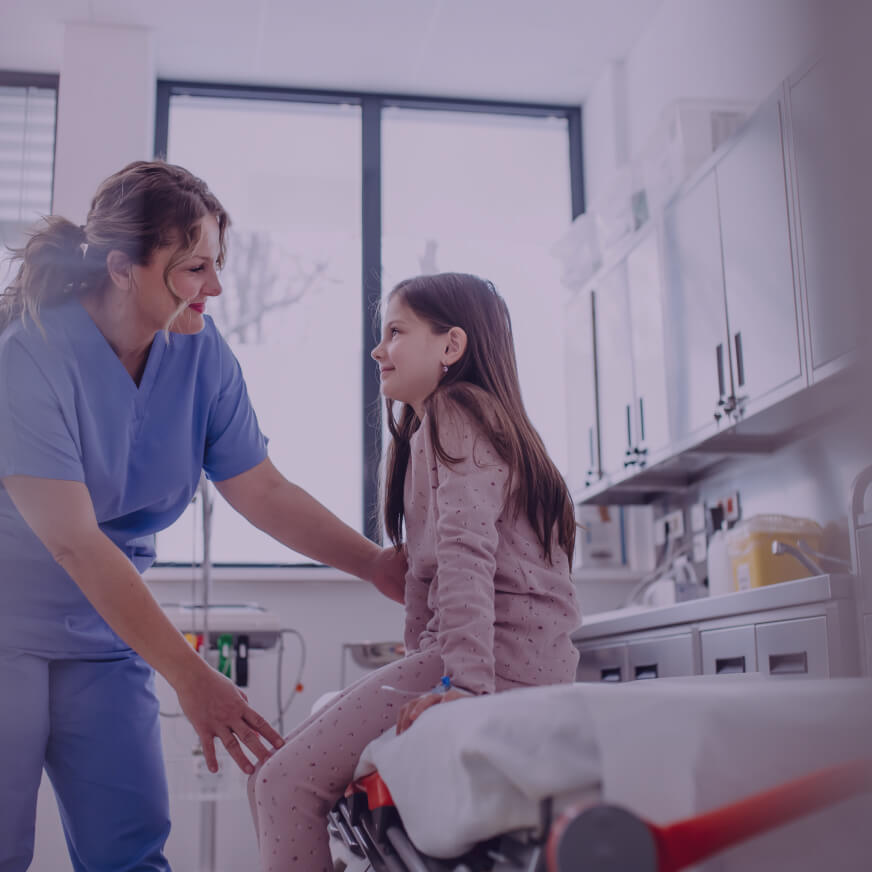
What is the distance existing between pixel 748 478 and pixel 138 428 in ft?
6.69

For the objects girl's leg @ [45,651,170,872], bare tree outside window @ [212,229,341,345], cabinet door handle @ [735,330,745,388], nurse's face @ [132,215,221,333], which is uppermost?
bare tree outside window @ [212,229,341,345]

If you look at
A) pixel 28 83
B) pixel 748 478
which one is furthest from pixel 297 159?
pixel 748 478

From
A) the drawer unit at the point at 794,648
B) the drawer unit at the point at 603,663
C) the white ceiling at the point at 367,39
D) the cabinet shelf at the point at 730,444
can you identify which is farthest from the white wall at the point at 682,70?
the drawer unit at the point at 603,663

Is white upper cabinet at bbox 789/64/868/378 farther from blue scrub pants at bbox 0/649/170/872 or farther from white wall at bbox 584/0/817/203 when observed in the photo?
blue scrub pants at bbox 0/649/170/872

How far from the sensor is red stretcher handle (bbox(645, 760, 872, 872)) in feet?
1.36

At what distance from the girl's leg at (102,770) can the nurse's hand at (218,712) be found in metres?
0.27

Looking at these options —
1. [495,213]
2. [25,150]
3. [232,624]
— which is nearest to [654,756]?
[232,624]

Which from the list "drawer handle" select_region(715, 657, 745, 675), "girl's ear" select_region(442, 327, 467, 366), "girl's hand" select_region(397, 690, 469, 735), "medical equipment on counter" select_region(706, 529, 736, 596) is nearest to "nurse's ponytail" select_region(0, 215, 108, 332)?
"girl's ear" select_region(442, 327, 467, 366)

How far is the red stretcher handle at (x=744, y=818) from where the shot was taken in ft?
1.36

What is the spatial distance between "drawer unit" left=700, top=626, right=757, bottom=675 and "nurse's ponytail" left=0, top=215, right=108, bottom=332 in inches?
56.6

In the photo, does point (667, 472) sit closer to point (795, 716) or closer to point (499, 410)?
point (499, 410)

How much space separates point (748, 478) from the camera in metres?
2.87

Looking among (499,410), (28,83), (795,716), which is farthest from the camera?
(28,83)

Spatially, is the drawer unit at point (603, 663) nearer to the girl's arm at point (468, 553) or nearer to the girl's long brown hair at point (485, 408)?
the girl's long brown hair at point (485, 408)
